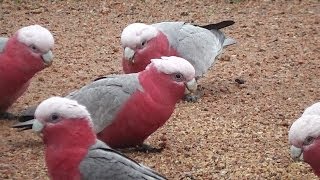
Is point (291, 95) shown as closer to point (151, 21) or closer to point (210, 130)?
point (210, 130)

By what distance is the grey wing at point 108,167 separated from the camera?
13.0 feet

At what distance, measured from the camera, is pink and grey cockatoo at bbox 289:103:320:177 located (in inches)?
169

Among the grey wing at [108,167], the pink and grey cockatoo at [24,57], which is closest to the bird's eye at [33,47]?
the pink and grey cockatoo at [24,57]

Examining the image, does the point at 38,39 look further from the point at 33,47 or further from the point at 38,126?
the point at 38,126

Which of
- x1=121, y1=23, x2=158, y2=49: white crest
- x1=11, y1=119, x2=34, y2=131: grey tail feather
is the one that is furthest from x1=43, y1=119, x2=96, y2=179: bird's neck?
x1=121, y1=23, x2=158, y2=49: white crest

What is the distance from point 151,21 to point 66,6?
4.77 ft

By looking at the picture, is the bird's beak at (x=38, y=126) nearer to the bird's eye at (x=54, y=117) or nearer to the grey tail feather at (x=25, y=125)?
the bird's eye at (x=54, y=117)

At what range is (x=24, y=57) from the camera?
575 cm

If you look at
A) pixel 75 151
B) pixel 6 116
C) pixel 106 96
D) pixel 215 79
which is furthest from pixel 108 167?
pixel 215 79

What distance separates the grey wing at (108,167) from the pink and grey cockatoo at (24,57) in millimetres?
1855

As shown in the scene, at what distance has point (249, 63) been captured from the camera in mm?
7684

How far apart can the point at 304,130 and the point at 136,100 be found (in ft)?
4.33

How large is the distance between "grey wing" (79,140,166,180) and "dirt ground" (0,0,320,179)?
101 centimetres

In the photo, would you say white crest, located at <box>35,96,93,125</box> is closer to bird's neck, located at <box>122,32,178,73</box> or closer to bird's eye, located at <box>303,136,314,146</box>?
bird's eye, located at <box>303,136,314,146</box>
